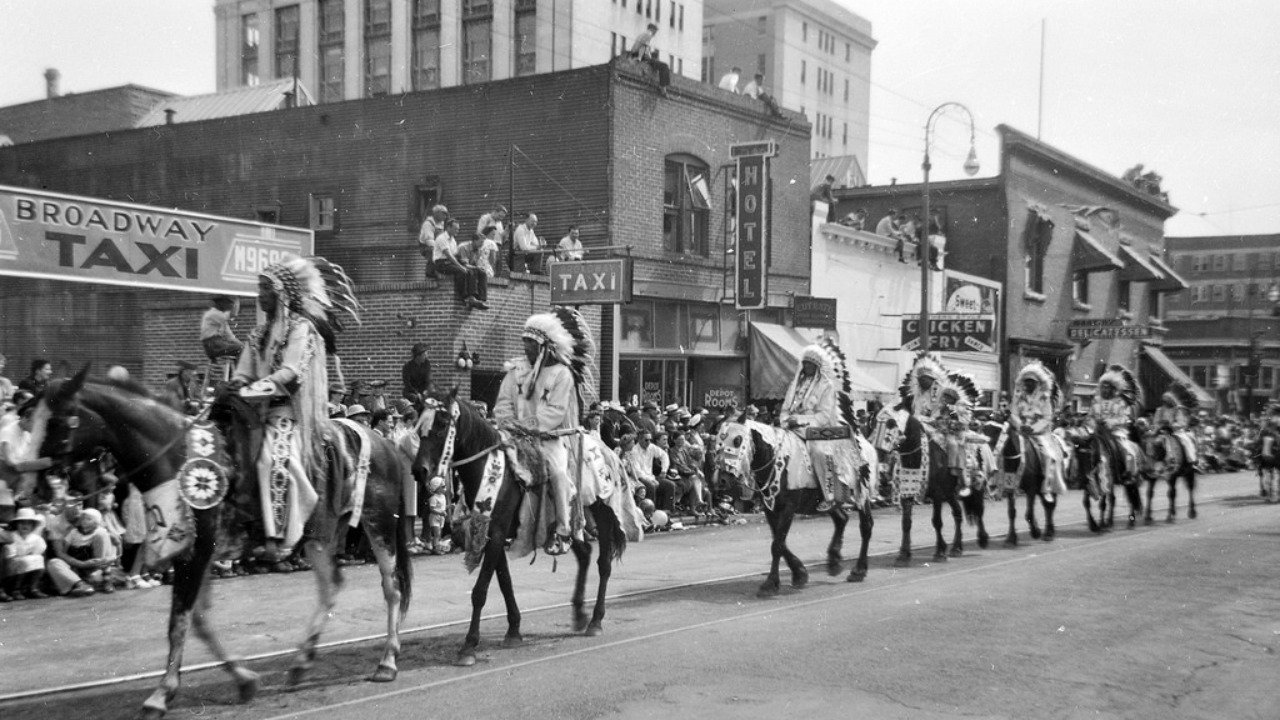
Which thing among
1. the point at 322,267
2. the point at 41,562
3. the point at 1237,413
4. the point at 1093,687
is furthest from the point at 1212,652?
the point at 1237,413

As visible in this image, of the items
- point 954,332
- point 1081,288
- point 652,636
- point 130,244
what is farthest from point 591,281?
point 1081,288

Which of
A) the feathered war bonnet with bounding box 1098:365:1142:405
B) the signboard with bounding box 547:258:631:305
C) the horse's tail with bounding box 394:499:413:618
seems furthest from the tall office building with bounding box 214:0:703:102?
the horse's tail with bounding box 394:499:413:618

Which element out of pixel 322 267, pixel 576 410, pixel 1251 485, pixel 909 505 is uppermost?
pixel 322 267

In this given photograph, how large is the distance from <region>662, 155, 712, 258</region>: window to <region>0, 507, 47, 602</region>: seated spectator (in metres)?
15.7

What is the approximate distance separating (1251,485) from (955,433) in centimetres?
2132

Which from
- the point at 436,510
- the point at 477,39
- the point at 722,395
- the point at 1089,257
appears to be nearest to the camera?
the point at 436,510

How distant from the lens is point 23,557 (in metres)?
10.7

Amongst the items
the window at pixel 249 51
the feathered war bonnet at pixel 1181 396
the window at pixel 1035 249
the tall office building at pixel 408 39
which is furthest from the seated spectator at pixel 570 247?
the window at pixel 249 51

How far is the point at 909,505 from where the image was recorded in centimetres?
1385

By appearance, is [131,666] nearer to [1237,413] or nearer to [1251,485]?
[1251,485]

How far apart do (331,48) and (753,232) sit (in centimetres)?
4487

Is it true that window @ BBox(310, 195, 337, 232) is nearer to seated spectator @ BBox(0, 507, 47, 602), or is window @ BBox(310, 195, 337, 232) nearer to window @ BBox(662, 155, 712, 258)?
window @ BBox(662, 155, 712, 258)

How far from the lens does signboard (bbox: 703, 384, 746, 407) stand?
25.5m

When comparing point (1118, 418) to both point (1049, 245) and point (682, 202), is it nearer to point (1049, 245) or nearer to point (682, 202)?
point (682, 202)
